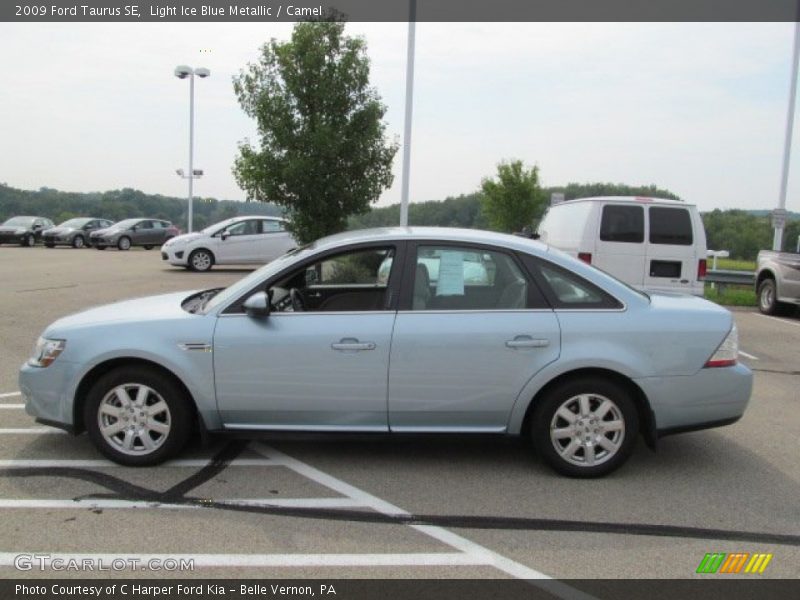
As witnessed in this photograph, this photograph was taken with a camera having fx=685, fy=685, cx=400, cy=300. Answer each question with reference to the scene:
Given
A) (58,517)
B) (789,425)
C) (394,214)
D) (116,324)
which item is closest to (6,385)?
(116,324)

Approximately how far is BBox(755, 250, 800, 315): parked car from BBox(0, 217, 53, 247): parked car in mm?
30576

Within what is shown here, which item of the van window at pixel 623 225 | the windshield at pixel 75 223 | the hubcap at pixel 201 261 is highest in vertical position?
the van window at pixel 623 225

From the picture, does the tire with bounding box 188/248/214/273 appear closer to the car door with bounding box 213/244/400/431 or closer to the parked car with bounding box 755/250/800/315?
the parked car with bounding box 755/250/800/315

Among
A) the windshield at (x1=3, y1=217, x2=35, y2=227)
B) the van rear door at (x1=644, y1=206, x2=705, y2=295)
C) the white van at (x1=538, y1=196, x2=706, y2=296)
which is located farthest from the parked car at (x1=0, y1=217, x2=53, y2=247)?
the van rear door at (x1=644, y1=206, x2=705, y2=295)

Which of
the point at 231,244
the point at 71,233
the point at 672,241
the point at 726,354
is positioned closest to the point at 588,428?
the point at 726,354

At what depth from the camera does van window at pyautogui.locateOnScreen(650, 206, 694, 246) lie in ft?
32.9

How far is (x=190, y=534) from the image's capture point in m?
3.61

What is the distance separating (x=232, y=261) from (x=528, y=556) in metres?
17.1

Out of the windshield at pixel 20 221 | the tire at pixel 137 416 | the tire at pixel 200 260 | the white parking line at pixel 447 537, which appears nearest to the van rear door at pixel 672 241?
the white parking line at pixel 447 537

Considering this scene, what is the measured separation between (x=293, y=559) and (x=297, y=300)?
2057 mm

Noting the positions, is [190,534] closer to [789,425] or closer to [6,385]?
[6,385]

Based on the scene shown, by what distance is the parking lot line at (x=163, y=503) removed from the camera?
3.93 m

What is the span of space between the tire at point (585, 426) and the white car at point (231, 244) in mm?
15622

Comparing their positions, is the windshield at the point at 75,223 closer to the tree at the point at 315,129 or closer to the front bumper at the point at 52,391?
the tree at the point at 315,129
